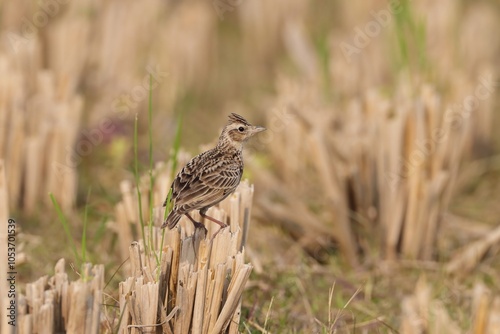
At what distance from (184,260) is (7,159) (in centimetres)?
314

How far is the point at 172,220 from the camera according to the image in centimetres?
391

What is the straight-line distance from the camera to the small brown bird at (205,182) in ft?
13.1

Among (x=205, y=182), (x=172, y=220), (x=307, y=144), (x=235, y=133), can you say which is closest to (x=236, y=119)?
(x=235, y=133)

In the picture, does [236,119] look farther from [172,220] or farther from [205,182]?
[172,220]

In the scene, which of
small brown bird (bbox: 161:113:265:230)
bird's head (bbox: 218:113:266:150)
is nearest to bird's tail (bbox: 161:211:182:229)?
small brown bird (bbox: 161:113:265:230)

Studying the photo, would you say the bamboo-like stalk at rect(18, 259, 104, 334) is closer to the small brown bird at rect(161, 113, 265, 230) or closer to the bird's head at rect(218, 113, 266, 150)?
the small brown bird at rect(161, 113, 265, 230)

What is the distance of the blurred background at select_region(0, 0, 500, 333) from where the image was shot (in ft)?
18.5

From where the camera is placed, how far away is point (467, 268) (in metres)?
5.97

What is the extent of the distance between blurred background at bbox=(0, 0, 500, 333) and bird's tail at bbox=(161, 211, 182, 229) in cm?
71

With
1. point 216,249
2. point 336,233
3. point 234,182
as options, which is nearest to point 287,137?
point 336,233

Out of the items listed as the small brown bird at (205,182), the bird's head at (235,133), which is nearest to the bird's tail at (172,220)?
the small brown bird at (205,182)

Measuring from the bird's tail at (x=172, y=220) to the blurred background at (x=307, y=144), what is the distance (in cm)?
71

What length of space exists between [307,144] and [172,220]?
3434 mm

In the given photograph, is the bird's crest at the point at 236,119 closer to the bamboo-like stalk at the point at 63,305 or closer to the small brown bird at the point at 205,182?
the small brown bird at the point at 205,182
